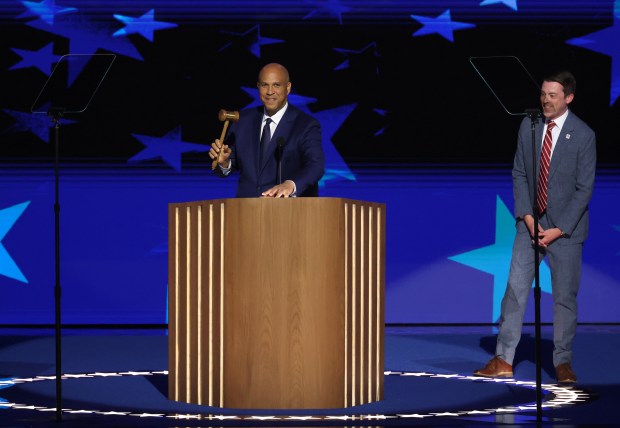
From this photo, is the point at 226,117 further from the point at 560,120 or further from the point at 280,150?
the point at 560,120

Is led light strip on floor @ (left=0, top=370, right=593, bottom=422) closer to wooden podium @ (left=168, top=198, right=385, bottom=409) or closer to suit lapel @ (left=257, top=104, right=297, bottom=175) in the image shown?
wooden podium @ (left=168, top=198, right=385, bottom=409)

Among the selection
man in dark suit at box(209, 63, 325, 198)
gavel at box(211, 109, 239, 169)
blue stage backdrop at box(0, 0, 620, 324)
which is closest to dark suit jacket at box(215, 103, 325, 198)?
man in dark suit at box(209, 63, 325, 198)

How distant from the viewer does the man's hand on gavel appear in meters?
5.45

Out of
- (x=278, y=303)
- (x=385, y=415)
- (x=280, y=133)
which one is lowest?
(x=385, y=415)

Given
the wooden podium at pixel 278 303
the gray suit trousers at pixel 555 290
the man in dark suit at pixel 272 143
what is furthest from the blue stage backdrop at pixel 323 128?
the wooden podium at pixel 278 303

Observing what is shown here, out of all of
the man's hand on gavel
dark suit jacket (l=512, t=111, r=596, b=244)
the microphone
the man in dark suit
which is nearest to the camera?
the microphone

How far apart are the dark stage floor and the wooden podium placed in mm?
110

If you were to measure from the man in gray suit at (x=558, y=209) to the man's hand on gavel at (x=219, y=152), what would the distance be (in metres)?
1.78

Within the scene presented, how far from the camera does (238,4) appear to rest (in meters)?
9.20

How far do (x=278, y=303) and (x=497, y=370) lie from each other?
73.1 inches

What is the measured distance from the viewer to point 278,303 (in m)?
5.21

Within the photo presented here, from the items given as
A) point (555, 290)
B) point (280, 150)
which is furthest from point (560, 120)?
point (280, 150)

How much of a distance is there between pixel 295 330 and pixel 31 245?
174 inches

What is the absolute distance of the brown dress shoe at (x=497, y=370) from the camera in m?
6.56
